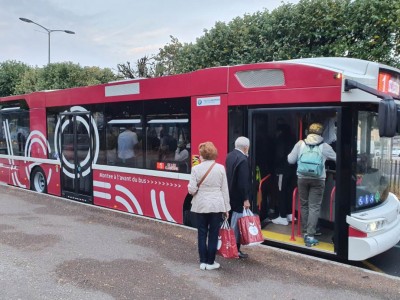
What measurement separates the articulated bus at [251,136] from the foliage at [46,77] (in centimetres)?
1552

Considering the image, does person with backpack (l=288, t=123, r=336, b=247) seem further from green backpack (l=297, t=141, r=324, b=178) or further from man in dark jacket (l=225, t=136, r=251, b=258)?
man in dark jacket (l=225, t=136, r=251, b=258)

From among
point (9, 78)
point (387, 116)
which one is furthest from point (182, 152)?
point (9, 78)

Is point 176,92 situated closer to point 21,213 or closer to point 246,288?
point 246,288

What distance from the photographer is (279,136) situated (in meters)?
6.52

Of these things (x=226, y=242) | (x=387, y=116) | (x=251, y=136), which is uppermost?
(x=387, y=116)

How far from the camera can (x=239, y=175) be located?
198 inches

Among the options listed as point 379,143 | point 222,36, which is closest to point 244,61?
point 222,36

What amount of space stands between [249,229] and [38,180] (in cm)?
786

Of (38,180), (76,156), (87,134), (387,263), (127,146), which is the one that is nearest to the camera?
(387,263)

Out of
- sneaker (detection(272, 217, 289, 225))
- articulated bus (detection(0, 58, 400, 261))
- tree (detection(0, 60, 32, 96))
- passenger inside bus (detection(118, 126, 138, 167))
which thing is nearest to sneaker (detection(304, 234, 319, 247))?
articulated bus (detection(0, 58, 400, 261))

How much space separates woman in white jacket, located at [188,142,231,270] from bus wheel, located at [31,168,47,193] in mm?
7129

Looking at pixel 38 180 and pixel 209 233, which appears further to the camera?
pixel 38 180

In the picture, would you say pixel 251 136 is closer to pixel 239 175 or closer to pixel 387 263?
pixel 239 175

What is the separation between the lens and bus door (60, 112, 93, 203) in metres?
9.05
